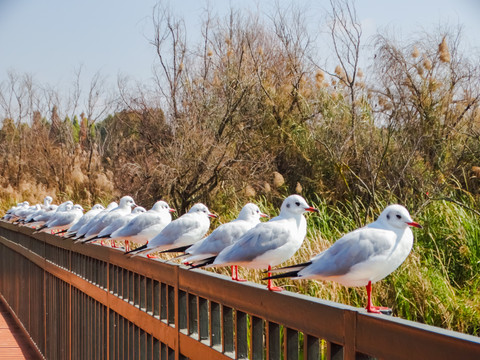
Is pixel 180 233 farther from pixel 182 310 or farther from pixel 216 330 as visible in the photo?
pixel 216 330

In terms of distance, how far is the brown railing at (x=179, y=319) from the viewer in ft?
6.89

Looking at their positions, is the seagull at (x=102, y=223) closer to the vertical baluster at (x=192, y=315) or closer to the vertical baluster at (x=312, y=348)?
the vertical baluster at (x=192, y=315)

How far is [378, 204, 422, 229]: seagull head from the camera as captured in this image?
3.20 meters

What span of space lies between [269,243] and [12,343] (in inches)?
191

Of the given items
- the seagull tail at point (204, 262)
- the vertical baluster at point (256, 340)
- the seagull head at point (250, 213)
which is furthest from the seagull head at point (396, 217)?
the seagull head at point (250, 213)

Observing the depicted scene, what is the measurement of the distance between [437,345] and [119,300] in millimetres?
2996

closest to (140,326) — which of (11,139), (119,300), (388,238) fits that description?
(119,300)

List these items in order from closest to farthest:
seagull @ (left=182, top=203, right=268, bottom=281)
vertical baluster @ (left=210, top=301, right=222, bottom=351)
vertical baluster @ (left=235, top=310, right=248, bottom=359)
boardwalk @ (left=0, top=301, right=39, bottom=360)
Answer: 1. vertical baluster @ (left=235, top=310, right=248, bottom=359)
2. vertical baluster @ (left=210, top=301, right=222, bottom=351)
3. seagull @ (left=182, top=203, right=268, bottom=281)
4. boardwalk @ (left=0, top=301, right=39, bottom=360)

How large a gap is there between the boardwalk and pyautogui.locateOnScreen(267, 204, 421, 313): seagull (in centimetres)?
458

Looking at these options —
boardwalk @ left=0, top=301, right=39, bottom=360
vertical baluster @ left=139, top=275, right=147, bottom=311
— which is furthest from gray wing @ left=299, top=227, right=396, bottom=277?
boardwalk @ left=0, top=301, right=39, bottom=360

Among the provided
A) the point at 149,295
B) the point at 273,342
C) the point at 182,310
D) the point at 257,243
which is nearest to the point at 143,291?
the point at 149,295

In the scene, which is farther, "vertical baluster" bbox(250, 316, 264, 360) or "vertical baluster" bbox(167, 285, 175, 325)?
"vertical baluster" bbox(167, 285, 175, 325)

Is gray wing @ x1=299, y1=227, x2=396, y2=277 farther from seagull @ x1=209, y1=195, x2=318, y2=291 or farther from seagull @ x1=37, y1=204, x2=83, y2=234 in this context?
seagull @ x1=37, y1=204, x2=83, y2=234

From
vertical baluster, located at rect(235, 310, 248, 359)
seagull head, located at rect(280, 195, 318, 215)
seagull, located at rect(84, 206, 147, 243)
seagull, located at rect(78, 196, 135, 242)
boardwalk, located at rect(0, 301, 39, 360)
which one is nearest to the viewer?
vertical baluster, located at rect(235, 310, 248, 359)
